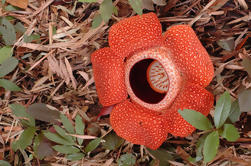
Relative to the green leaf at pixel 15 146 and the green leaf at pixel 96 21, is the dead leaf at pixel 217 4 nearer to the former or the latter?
the green leaf at pixel 96 21

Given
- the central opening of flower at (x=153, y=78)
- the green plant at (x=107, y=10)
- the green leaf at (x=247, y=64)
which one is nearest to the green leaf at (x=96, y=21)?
the green plant at (x=107, y=10)

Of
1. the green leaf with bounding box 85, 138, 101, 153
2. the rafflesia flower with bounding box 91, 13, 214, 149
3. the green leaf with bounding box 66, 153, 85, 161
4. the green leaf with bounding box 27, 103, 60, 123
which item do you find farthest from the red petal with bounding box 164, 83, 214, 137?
the green leaf with bounding box 27, 103, 60, 123

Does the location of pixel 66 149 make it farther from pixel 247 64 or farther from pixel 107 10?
pixel 247 64

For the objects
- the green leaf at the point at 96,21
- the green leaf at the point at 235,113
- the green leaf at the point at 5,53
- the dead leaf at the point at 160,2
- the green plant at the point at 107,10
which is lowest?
the green leaf at the point at 235,113

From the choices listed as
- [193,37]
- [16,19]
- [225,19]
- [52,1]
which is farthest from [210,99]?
[16,19]

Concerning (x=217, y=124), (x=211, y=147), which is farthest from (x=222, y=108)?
(x=211, y=147)
